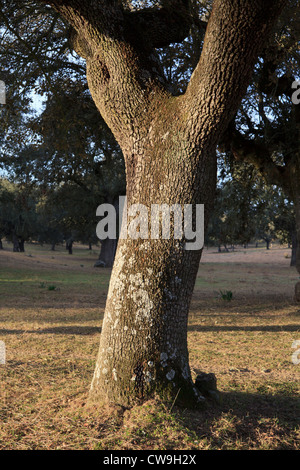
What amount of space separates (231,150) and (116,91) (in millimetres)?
6743

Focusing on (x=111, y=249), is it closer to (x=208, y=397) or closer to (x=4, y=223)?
(x=4, y=223)

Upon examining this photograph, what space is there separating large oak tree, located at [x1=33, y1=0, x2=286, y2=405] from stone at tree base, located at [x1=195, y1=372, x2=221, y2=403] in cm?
23

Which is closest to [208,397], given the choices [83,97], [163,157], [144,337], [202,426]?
[202,426]

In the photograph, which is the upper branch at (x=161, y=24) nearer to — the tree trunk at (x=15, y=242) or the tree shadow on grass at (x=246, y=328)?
the tree shadow on grass at (x=246, y=328)

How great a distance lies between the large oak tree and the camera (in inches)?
136

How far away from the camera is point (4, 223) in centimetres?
4141

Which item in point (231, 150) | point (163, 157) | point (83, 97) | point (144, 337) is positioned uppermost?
point (83, 97)

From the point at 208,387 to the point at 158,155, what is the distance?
99.8 inches

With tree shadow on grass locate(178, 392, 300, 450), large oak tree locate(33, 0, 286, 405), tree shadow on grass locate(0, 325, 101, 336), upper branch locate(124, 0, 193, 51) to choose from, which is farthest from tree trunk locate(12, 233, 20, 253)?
tree shadow on grass locate(178, 392, 300, 450)

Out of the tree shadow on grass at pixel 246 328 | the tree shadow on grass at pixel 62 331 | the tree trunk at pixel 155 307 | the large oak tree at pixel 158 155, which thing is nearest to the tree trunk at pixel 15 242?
the tree shadow on grass at pixel 62 331

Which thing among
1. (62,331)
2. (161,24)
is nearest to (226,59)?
(161,24)

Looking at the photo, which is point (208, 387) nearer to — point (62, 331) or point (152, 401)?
point (152, 401)

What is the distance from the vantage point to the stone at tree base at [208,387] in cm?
381

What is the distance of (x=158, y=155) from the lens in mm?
3730
